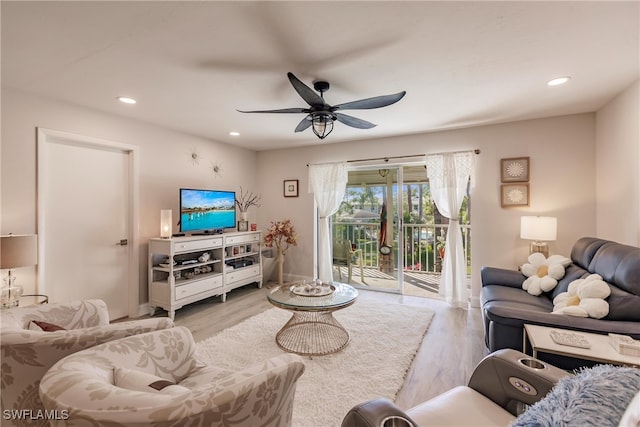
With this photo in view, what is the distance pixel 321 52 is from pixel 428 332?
284 cm

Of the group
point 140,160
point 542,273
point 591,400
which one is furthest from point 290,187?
point 591,400

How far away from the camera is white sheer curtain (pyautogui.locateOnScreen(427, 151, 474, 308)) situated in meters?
3.81

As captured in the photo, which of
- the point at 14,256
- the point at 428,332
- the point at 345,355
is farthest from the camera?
the point at 428,332

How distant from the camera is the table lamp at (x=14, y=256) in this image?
6.96 ft

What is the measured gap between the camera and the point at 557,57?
6.62ft

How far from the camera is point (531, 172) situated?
3.49 meters

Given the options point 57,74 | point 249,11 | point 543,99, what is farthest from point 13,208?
point 543,99

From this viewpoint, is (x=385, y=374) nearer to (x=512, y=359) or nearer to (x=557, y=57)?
(x=512, y=359)

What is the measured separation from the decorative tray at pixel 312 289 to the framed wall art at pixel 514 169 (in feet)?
8.61

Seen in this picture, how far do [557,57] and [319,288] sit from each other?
8.79ft

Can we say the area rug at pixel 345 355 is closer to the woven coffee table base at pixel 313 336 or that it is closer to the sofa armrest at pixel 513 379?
the woven coffee table base at pixel 313 336

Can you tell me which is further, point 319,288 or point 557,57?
point 319,288

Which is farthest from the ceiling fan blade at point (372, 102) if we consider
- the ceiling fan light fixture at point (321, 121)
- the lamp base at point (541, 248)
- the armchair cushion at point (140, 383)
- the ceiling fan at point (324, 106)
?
the lamp base at point (541, 248)

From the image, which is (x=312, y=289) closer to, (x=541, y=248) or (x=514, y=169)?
(x=541, y=248)
